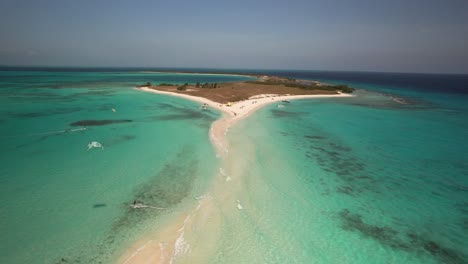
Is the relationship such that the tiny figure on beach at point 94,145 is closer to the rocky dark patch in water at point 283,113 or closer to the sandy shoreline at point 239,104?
the sandy shoreline at point 239,104

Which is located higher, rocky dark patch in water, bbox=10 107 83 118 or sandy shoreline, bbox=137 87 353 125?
sandy shoreline, bbox=137 87 353 125

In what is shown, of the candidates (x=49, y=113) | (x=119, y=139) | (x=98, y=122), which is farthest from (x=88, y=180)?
(x=49, y=113)

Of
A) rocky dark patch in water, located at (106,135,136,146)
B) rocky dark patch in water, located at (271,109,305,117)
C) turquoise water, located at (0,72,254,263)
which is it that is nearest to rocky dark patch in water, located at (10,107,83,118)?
turquoise water, located at (0,72,254,263)

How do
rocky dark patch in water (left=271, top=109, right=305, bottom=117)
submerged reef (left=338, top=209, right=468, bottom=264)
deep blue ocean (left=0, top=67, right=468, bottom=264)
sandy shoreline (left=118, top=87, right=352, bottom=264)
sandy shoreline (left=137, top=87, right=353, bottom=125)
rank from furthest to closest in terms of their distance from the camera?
1. rocky dark patch in water (left=271, top=109, right=305, bottom=117)
2. sandy shoreline (left=137, top=87, right=353, bottom=125)
3. deep blue ocean (left=0, top=67, right=468, bottom=264)
4. submerged reef (left=338, top=209, right=468, bottom=264)
5. sandy shoreline (left=118, top=87, right=352, bottom=264)

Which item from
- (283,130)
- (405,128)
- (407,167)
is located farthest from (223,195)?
(405,128)

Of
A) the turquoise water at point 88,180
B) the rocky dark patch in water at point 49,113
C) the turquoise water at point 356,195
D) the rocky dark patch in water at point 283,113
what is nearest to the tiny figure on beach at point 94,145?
the turquoise water at point 88,180

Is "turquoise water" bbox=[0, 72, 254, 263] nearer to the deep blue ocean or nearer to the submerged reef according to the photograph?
the deep blue ocean

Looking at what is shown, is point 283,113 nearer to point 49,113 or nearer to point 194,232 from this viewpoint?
point 194,232
